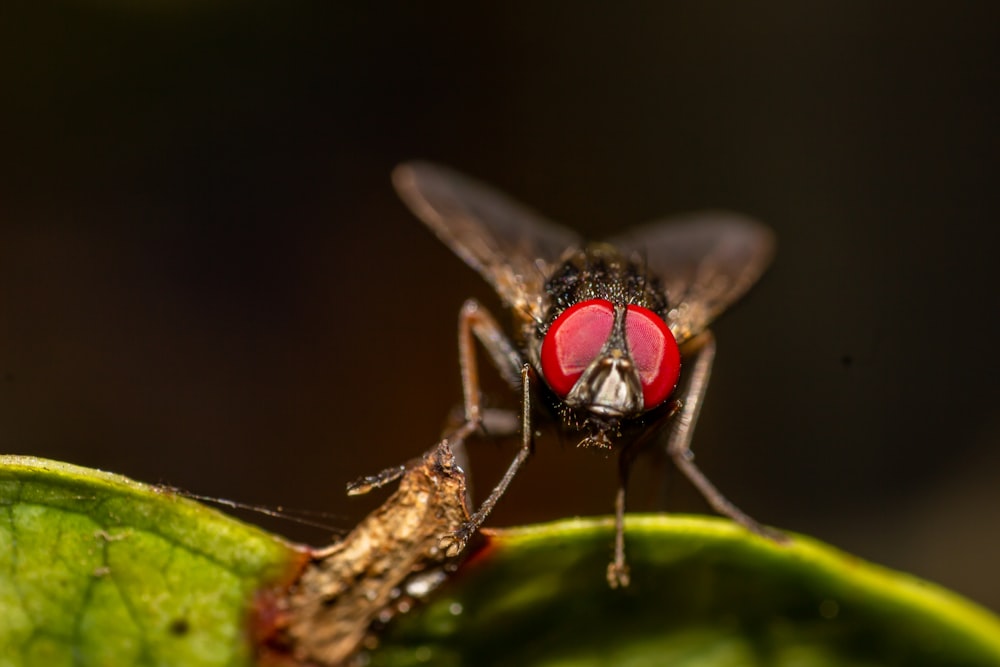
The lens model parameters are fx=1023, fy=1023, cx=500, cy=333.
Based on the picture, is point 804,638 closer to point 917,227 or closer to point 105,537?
point 105,537

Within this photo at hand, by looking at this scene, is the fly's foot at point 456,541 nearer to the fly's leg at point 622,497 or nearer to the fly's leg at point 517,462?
the fly's leg at point 517,462

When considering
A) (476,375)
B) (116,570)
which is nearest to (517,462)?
(476,375)

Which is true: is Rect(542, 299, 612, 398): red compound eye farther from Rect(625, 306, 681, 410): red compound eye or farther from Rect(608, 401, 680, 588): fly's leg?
Rect(608, 401, 680, 588): fly's leg

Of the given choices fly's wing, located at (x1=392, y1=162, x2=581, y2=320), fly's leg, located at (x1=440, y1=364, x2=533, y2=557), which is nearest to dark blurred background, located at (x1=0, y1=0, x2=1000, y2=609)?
fly's wing, located at (x1=392, y1=162, x2=581, y2=320)

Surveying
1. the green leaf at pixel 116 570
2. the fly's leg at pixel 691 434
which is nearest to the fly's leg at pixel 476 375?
the fly's leg at pixel 691 434

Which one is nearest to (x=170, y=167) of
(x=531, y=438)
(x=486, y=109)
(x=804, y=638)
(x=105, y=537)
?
(x=486, y=109)

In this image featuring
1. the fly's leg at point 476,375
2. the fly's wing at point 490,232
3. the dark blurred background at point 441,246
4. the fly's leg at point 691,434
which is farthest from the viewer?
the dark blurred background at point 441,246
